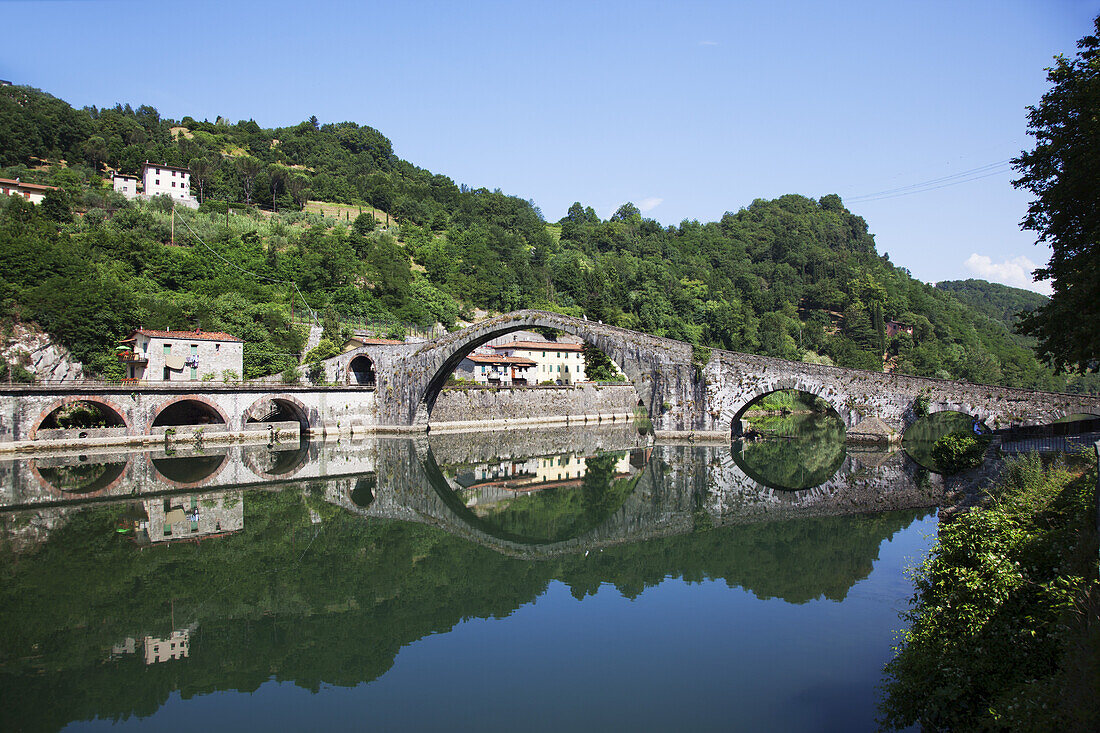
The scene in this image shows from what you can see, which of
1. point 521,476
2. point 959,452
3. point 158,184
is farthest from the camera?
point 158,184

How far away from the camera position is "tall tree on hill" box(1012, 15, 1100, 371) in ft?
35.6

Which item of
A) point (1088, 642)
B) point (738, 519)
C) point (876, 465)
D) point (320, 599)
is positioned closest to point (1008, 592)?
point (1088, 642)

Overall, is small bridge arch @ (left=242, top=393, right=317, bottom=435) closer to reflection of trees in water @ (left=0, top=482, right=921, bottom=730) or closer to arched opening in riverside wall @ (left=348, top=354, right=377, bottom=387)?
arched opening in riverside wall @ (left=348, top=354, right=377, bottom=387)

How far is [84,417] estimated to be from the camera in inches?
1202

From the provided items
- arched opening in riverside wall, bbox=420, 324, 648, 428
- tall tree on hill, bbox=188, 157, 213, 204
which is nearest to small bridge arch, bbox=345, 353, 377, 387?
arched opening in riverside wall, bbox=420, 324, 648, 428

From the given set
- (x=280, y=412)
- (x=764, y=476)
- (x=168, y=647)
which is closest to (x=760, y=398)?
(x=764, y=476)

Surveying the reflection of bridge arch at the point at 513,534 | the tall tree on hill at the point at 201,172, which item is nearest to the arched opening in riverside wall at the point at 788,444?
the reflection of bridge arch at the point at 513,534

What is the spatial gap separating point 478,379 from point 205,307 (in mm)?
18258

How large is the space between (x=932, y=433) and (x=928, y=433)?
9.5 inches

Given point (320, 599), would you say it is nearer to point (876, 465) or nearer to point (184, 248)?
point (876, 465)

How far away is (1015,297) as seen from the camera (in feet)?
458

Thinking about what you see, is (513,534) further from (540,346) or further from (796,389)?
(540,346)

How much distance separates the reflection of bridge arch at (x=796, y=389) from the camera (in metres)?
29.9

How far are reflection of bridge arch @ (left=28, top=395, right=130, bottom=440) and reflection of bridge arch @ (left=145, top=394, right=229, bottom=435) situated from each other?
1.33 meters
